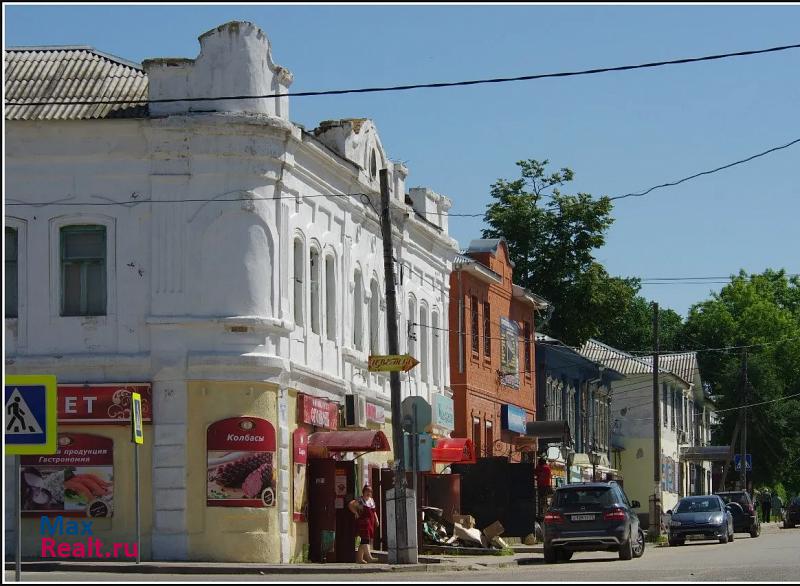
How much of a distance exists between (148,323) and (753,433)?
63179mm

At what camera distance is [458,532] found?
3703 centimetres

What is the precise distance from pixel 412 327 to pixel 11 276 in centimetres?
1376

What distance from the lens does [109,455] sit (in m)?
30.3

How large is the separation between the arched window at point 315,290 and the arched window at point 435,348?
10502 millimetres

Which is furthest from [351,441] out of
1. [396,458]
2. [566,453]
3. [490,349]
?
[566,453]

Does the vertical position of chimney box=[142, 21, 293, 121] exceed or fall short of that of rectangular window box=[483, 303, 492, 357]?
it exceeds it

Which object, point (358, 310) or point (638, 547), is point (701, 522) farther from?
point (358, 310)

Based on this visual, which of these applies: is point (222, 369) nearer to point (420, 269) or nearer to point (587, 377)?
point (420, 269)

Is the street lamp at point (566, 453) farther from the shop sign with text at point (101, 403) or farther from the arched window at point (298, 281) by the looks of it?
the shop sign with text at point (101, 403)

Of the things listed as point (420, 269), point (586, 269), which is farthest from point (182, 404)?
point (586, 269)

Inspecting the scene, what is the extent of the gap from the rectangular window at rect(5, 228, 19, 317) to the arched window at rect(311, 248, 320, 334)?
6.39 meters

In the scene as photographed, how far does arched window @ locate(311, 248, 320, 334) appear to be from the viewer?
3456 centimetres

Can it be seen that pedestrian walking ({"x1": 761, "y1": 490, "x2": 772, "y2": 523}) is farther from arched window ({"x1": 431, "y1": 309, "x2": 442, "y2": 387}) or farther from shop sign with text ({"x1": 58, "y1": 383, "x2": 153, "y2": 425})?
shop sign with text ({"x1": 58, "y1": 383, "x2": 153, "y2": 425})

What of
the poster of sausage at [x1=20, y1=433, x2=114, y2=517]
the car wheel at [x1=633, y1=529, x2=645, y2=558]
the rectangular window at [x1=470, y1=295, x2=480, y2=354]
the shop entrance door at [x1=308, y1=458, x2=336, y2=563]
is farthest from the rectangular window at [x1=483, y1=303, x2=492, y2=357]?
the poster of sausage at [x1=20, y1=433, x2=114, y2=517]
